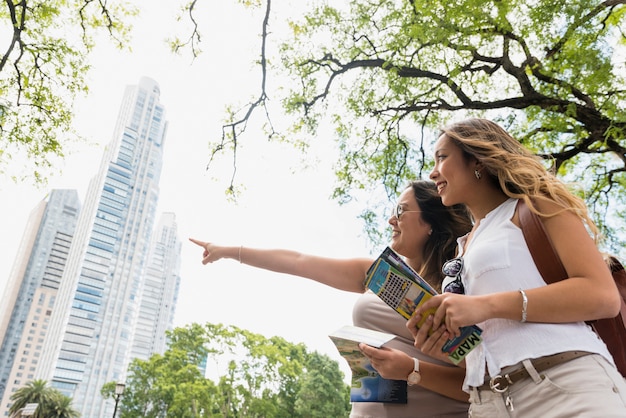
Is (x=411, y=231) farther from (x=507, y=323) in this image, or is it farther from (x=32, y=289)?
(x=32, y=289)

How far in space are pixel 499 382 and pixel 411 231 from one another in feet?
3.02

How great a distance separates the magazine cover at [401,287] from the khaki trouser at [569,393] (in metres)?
0.15

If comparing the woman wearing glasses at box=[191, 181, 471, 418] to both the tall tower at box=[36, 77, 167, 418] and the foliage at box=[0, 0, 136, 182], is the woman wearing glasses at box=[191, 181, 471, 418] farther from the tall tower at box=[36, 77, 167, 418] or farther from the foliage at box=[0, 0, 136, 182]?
the tall tower at box=[36, 77, 167, 418]

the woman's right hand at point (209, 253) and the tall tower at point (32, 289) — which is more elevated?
the tall tower at point (32, 289)

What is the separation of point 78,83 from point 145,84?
9379 centimetres

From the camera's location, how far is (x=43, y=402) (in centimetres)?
3734

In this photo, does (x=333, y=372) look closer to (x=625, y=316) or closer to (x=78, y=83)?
(x=78, y=83)

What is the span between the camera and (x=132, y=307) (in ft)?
274

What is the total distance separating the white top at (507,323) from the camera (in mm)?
1112

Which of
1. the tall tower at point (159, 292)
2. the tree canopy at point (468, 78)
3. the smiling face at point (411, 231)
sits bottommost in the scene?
the smiling face at point (411, 231)

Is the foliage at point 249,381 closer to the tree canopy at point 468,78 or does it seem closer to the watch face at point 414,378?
the tree canopy at point 468,78

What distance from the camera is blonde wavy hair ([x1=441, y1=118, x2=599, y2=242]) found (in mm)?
1249

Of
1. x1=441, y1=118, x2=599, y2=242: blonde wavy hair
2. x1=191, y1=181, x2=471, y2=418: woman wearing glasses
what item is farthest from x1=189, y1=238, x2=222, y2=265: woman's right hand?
x1=441, y1=118, x2=599, y2=242: blonde wavy hair

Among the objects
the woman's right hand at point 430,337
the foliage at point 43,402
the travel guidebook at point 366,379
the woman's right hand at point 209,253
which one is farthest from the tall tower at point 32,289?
the woman's right hand at point 430,337
